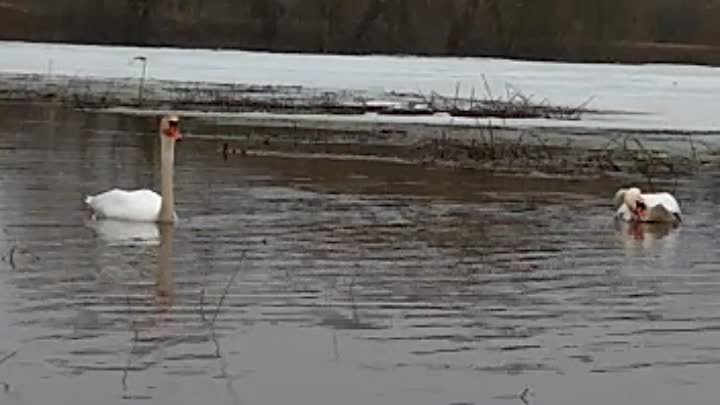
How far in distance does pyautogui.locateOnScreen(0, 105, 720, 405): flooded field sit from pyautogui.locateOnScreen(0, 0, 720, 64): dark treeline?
41800 millimetres

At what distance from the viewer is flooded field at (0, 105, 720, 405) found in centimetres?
797

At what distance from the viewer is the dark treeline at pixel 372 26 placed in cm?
5850

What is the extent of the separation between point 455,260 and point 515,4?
4942cm

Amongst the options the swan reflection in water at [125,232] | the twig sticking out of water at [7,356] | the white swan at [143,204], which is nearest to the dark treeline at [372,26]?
the white swan at [143,204]

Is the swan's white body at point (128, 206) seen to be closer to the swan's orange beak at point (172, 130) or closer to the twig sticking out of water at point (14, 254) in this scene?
the swan's orange beak at point (172, 130)

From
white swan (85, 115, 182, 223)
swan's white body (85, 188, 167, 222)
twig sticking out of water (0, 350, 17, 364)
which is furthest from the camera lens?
swan's white body (85, 188, 167, 222)


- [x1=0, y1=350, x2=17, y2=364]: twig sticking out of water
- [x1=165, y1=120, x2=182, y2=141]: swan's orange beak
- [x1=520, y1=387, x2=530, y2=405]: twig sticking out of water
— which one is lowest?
[x1=520, y1=387, x2=530, y2=405]: twig sticking out of water

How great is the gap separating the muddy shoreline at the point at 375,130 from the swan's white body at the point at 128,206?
6.73 metres

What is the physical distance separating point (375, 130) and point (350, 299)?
16049 mm

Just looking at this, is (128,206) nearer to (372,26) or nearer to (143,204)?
(143,204)

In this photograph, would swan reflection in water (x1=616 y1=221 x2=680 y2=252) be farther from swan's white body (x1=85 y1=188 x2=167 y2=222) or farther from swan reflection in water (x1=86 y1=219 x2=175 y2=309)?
swan's white body (x1=85 y1=188 x2=167 y2=222)

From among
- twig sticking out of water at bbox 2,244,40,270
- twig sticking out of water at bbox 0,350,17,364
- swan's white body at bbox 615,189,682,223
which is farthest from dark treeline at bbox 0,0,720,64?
twig sticking out of water at bbox 0,350,17,364

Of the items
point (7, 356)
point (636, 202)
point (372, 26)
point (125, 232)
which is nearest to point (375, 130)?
point (636, 202)

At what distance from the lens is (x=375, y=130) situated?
1029 inches
